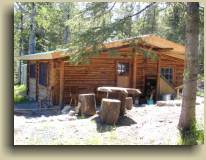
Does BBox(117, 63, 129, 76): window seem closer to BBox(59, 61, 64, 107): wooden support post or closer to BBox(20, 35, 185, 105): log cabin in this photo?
BBox(20, 35, 185, 105): log cabin

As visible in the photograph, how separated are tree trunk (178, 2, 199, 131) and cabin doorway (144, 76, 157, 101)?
2.66 feet

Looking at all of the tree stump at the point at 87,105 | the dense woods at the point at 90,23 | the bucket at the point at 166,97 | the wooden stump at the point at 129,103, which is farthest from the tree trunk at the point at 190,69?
the tree stump at the point at 87,105

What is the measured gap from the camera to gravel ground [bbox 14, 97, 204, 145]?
17.9 feet

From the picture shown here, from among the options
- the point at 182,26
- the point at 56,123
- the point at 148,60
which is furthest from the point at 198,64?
the point at 56,123

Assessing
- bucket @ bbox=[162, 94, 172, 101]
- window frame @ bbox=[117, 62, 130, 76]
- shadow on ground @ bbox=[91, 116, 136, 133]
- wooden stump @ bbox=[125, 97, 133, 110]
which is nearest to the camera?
shadow on ground @ bbox=[91, 116, 136, 133]

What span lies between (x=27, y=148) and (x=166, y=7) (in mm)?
2252

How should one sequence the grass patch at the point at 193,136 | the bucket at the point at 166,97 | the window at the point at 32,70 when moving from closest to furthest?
the grass patch at the point at 193,136 → the window at the point at 32,70 → the bucket at the point at 166,97

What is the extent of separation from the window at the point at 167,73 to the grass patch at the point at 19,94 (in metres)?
2.04

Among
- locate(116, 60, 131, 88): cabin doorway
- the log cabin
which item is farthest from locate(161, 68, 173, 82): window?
locate(116, 60, 131, 88): cabin doorway

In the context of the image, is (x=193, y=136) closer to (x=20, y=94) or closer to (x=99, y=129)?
(x=99, y=129)

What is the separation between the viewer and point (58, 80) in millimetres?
6512

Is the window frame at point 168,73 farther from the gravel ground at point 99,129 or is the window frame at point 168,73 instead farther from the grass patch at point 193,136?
the grass patch at point 193,136

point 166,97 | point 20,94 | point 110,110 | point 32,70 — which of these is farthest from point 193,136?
point 32,70

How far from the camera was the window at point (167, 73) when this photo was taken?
6.68 m
